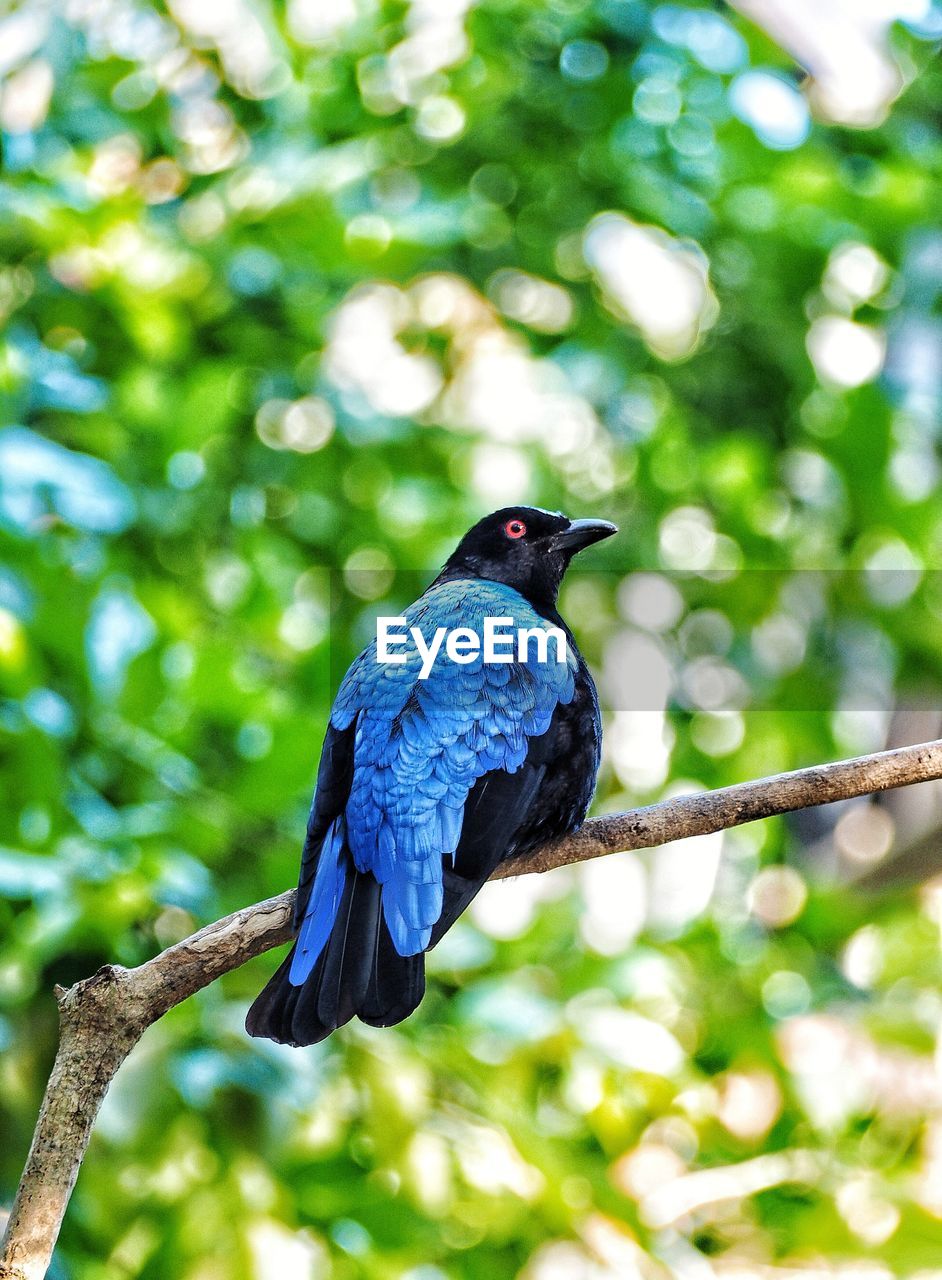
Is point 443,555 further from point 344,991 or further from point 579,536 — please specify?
point 344,991

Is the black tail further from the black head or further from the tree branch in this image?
the black head

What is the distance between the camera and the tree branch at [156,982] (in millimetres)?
1228

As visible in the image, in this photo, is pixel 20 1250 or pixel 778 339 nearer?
pixel 20 1250

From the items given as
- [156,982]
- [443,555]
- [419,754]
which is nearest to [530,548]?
[419,754]

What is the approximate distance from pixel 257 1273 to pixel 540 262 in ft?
12.2

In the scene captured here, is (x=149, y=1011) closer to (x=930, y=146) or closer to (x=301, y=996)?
(x=301, y=996)

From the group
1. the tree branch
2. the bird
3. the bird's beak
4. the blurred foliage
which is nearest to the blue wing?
the bird

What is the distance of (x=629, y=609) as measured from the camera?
15.7ft

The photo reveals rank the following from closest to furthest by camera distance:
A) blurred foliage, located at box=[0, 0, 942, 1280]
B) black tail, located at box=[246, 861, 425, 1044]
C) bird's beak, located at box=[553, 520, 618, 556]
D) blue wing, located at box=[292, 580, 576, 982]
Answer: black tail, located at box=[246, 861, 425, 1044], blue wing, located at box=[292, 580, 576, 982], bird's beak, located at box=[553, 520, 618, 556], blurred foliage, located at box=[0, 0, 942, 1280]

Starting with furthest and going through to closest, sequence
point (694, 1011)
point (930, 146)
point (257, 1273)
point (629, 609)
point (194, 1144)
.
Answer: point (930, 146) < point (629, 609) < point (694, 1011) < point (194, 1144) < point (257, 1273)

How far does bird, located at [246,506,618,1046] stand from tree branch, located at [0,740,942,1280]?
0.09 meters

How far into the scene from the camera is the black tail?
1188 millimetres

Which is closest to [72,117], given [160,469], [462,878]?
[160,469]

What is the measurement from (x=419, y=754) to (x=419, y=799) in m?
0.08
